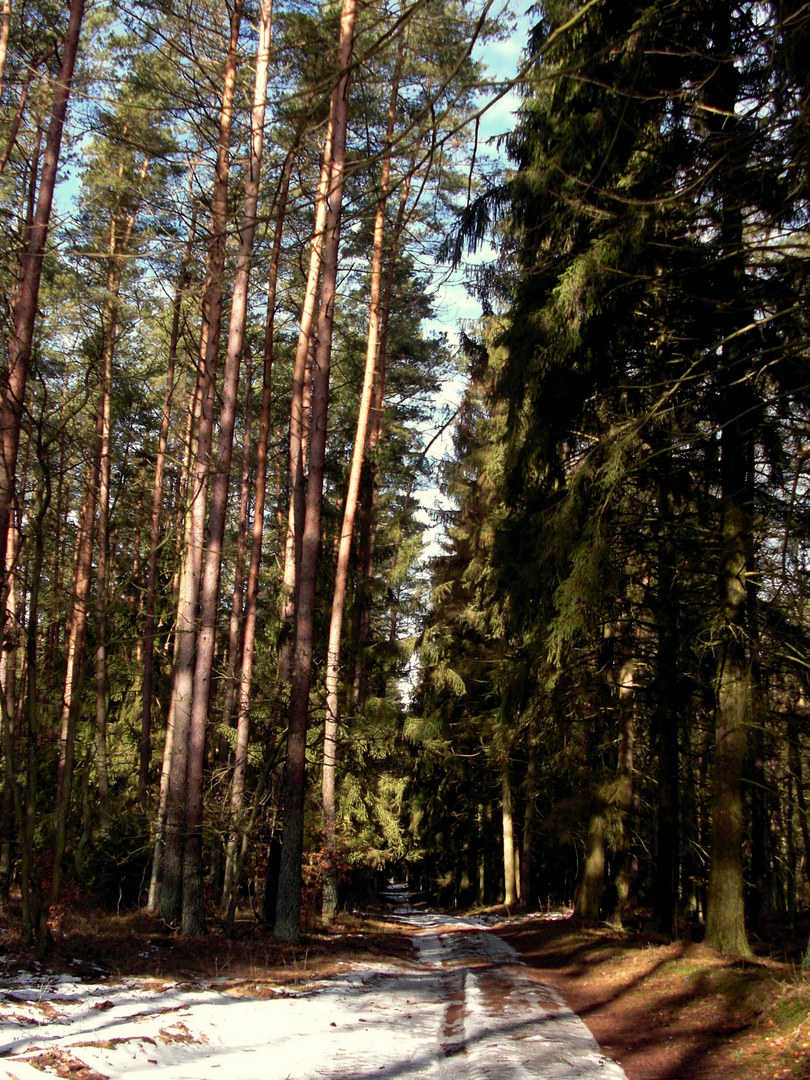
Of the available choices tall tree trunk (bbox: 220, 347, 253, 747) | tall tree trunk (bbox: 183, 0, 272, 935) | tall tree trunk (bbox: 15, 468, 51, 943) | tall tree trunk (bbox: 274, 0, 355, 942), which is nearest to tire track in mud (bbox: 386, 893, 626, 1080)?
tall tree trunk (bbox: 274, 0, 355, 942)

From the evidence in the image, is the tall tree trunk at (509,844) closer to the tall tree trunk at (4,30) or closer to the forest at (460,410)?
the forest at (460,410)

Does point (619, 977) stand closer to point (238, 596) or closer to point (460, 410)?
point (238, 596)

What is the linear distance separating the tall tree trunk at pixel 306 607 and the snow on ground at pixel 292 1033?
1952 millimetres

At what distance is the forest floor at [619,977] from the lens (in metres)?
5.52

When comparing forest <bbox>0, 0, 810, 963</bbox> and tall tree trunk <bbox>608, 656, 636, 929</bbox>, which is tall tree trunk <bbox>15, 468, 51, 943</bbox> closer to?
forest <bbox>0, 0, 810, 963</bbox>

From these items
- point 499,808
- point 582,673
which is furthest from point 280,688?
point 499,808

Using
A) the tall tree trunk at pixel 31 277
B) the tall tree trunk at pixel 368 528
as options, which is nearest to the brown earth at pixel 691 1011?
the tall tree trunk at pixel 31 277

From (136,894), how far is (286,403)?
12.3 m

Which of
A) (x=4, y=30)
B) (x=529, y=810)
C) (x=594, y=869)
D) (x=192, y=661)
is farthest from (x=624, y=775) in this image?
(x=4, y=30)

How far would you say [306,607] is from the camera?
10.4 metres

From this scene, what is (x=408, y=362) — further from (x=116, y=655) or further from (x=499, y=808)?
(x=499, y=808)

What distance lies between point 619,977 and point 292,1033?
4.66 metres

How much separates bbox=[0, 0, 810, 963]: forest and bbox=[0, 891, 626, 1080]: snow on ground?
4.53ft

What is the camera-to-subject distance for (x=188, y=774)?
10.1 meters
